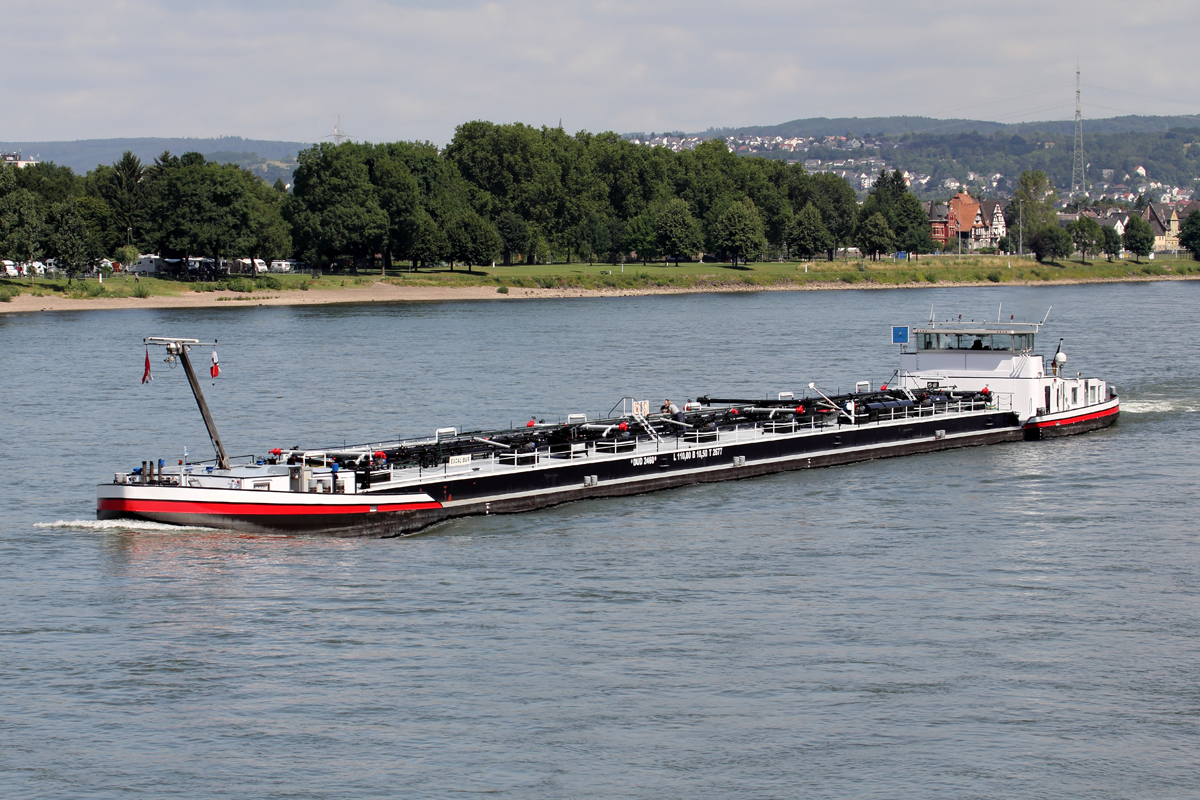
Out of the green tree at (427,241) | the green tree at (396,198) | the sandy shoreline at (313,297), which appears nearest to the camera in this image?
the sandy shoreline at (313,297)

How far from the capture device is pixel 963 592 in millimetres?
33219

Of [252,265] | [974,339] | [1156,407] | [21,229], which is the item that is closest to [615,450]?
[974,339]

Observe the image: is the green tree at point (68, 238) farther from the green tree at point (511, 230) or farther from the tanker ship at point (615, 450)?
the tanker ship at point (615, 450)

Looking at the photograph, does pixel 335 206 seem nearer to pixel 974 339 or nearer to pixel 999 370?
pixel 974 339

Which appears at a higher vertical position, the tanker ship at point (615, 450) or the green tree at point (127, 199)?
the green tree at point (127, 199)

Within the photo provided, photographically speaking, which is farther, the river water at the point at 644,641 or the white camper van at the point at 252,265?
the white camper van at the point at 252,265

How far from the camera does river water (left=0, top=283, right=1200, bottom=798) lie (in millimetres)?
23281

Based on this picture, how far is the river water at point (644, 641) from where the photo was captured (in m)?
23.3

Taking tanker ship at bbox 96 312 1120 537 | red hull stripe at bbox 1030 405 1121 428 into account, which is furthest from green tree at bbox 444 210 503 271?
red hull stripe at bbox 1030 405 1121 428

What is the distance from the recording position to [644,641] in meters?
29.1

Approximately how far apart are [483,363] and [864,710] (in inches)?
2597

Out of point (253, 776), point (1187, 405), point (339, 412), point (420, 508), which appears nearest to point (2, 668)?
point (253, 776)

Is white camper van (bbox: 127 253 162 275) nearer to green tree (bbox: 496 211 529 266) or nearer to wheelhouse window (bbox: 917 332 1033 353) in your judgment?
green tree (bbox: 496 211 529 266)

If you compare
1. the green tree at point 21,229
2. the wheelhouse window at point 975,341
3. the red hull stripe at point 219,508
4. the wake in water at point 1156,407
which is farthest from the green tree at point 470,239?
the red hull stripe at point 219,508
